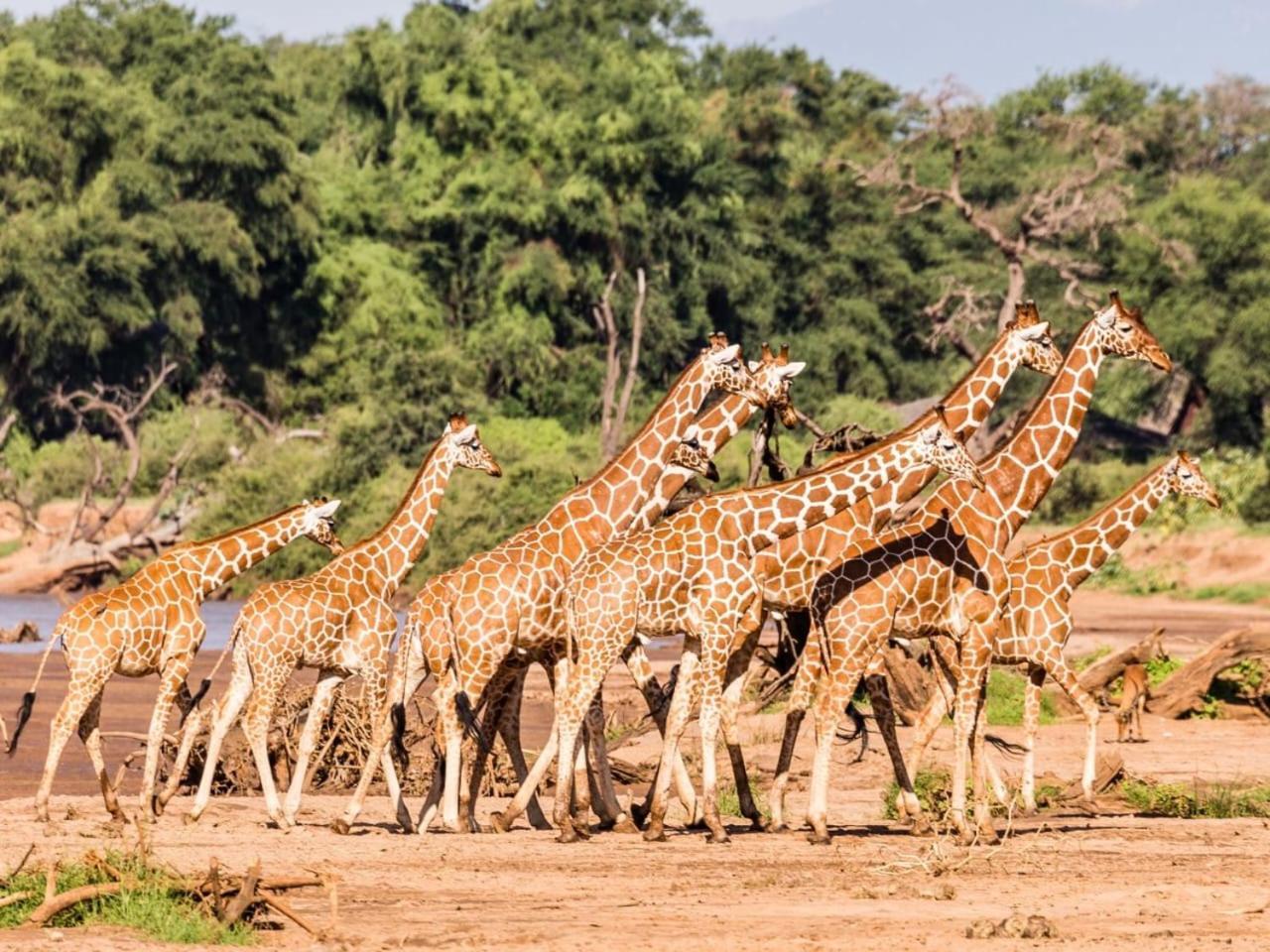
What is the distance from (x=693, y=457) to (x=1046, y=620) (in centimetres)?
301

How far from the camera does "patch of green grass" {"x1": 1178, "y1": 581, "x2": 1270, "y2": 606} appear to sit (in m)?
45.6

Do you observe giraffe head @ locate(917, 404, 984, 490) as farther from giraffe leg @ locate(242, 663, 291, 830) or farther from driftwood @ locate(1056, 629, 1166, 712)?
driftwood @ locate(1056, 629, 1166, 712)

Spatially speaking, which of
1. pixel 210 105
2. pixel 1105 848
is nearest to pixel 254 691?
pixel 1105 848

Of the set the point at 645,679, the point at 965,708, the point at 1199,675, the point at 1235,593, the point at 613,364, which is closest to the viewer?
the point at 965,708

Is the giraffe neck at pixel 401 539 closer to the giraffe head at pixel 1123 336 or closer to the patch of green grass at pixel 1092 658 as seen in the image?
the giraffe head at pixel 1123 336

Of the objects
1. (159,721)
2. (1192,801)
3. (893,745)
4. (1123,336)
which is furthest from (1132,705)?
(159,721)

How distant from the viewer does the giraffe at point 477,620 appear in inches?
636

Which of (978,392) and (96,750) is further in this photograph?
(978,392)

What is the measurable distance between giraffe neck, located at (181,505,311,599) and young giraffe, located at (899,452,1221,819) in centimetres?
510

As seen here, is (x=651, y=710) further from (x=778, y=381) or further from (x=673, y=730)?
(x=778, y=381)

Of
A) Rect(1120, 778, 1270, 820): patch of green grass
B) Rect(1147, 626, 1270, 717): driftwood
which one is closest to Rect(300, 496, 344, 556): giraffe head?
Rect(1120, 778, 1270, 820): patch of green grass

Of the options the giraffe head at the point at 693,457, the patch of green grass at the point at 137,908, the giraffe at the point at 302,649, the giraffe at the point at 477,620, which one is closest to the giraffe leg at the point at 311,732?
the giraffe at the point at 302,649

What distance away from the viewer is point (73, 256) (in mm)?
63031

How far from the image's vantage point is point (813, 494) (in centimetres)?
1606
